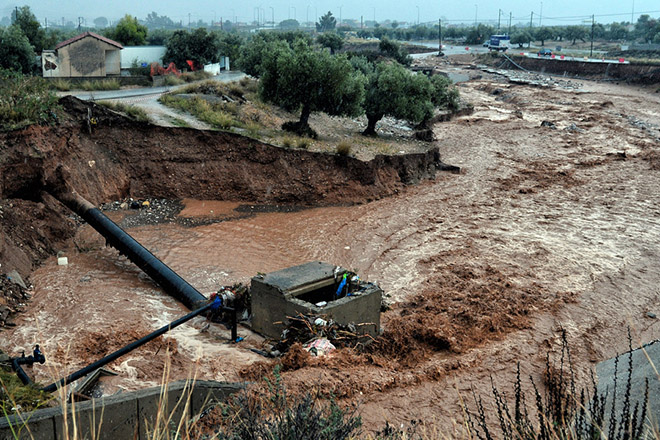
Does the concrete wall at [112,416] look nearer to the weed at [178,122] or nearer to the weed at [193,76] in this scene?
the weed at [178,122]

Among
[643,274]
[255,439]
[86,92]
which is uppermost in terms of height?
[86,92]

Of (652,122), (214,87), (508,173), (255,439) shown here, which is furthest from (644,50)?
(255,439)

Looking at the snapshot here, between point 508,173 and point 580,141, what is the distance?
9.02 m

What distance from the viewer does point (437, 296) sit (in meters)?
14.9

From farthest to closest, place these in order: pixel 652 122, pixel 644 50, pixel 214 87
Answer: pixel 644 50 < pixel 652 122 < pixel 214 87

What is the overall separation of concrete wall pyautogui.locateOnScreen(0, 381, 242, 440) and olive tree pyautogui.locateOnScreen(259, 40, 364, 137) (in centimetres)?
1823

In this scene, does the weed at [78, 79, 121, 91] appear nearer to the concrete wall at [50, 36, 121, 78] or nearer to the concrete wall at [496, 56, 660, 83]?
the concrete wall at [50, 36, 121, 78]

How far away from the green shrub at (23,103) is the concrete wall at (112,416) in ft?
44.0

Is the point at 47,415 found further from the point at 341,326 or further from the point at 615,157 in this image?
the point at 615,157

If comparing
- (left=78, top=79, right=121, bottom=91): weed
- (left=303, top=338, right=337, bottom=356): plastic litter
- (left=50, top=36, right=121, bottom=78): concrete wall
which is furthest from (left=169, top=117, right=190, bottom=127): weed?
(left=50, top=36, right=121, bottom=78): concrete wall

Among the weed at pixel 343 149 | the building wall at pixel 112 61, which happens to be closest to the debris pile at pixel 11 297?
the weed at pixel 343 149

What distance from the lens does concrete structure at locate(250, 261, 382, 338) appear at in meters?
11.3

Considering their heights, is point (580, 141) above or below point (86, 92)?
below

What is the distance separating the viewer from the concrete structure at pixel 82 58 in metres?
38.0
